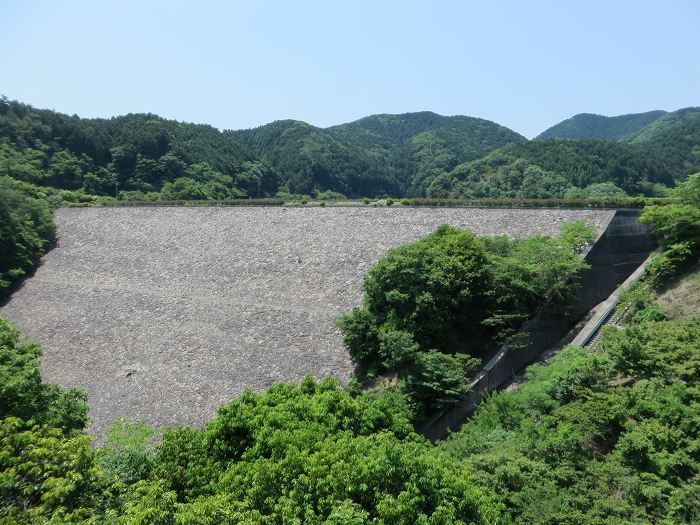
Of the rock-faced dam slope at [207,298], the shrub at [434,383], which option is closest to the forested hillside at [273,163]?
the rock-faced dam slope at [207,298]

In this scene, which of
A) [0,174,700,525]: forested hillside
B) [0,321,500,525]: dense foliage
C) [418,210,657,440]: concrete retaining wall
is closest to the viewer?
[0,321,500,525]: dense foliage

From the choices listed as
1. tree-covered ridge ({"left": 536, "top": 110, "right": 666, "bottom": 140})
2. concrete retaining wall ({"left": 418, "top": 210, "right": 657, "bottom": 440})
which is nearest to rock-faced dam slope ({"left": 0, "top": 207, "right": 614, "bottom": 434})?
concrete retaining wall ({"left": 418, "top": 210, "right": 657, "bottom": 440})

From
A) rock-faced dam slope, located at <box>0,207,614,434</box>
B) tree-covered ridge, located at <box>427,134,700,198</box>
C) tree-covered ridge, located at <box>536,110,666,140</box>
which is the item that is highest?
tree-covered ridge, located at <box>536,110,666,140</box>

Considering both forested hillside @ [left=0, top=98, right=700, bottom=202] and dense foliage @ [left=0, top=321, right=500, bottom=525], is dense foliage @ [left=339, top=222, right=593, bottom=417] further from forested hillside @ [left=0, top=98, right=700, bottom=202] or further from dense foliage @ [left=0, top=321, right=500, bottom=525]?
forested hillside @ [left=0, top=98, right=700, bottom=202]

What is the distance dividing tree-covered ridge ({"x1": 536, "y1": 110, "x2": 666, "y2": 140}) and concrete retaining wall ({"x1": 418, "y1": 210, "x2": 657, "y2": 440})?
398ft

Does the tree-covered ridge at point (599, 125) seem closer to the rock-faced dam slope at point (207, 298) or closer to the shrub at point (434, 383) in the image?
the rock-faced dam slope at point (207, 298)

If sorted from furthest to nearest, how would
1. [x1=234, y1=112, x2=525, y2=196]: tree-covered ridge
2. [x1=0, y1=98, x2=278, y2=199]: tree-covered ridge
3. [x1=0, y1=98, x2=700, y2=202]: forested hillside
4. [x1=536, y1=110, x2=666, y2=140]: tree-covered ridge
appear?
[x1=536, y1=110, x2=666, y2=140]: tree-covered ridge < [x1=234, y1=112, x2=525, y2=196]: tree-covered ridge < [x1=0, y1=98, x2=700, y2=202]: forested hillside < [x1=0, y1=98, x2=278, y2=199]: tree-covered ridge

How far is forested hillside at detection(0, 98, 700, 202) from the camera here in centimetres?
4747

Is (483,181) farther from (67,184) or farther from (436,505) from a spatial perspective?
(436,505)

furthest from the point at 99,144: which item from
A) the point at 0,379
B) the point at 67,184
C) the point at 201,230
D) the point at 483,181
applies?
the point at 0,379

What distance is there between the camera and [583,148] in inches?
2141

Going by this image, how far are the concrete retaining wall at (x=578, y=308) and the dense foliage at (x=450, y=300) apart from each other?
0.49 metres

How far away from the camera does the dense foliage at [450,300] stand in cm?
1230

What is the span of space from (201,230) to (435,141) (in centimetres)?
7388
